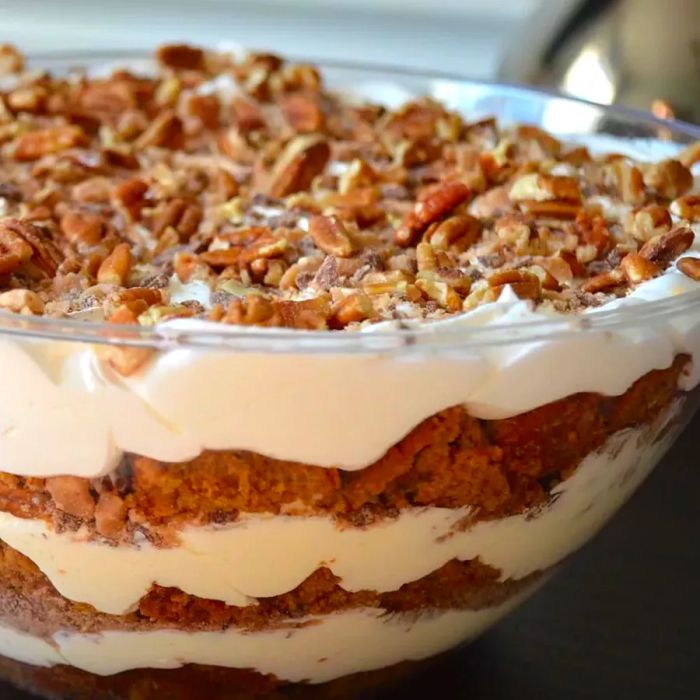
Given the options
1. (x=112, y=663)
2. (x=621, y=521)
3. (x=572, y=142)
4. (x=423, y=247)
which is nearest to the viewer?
(x=112, y=663)

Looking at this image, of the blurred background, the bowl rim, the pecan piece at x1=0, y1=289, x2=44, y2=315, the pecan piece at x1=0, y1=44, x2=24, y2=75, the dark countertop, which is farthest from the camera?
the blurred background

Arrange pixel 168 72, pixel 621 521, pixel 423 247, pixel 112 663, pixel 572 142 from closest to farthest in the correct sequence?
pixel 112 663, pixel 423 247, pixel 621 521, pixel 572 142, pixel 168 72

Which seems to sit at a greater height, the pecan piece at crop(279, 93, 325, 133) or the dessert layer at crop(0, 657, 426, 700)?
the pecan piece at crop(279, 93, 325, 133)

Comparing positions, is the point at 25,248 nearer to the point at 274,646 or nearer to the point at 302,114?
the point at 274,646

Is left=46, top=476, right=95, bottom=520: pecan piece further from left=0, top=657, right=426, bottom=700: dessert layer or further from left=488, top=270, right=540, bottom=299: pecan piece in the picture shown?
left=488, top=270, right=540, bottom=299: pecan piece

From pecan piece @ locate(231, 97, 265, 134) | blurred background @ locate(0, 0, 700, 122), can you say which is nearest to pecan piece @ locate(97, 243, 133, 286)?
pecan piece @ locate(231, 97, 265, 134)

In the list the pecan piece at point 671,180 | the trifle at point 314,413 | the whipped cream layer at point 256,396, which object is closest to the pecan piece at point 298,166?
the trifle at point 314,413

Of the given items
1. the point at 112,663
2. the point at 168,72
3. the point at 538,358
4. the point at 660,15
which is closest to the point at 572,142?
the point at 660,15

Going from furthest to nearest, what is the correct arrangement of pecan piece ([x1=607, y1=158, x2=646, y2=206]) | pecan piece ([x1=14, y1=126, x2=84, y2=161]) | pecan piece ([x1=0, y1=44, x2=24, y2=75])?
pecan piece ([x1=0, y1=44, x2=24, y2=75]) < pecan piece ([x1=14, y1=126, x2=84, y2=161]) < pecan piece ([x1=607, y1=158, x2=646, y2=206])

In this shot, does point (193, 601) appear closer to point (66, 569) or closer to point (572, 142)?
point (66, 569)
